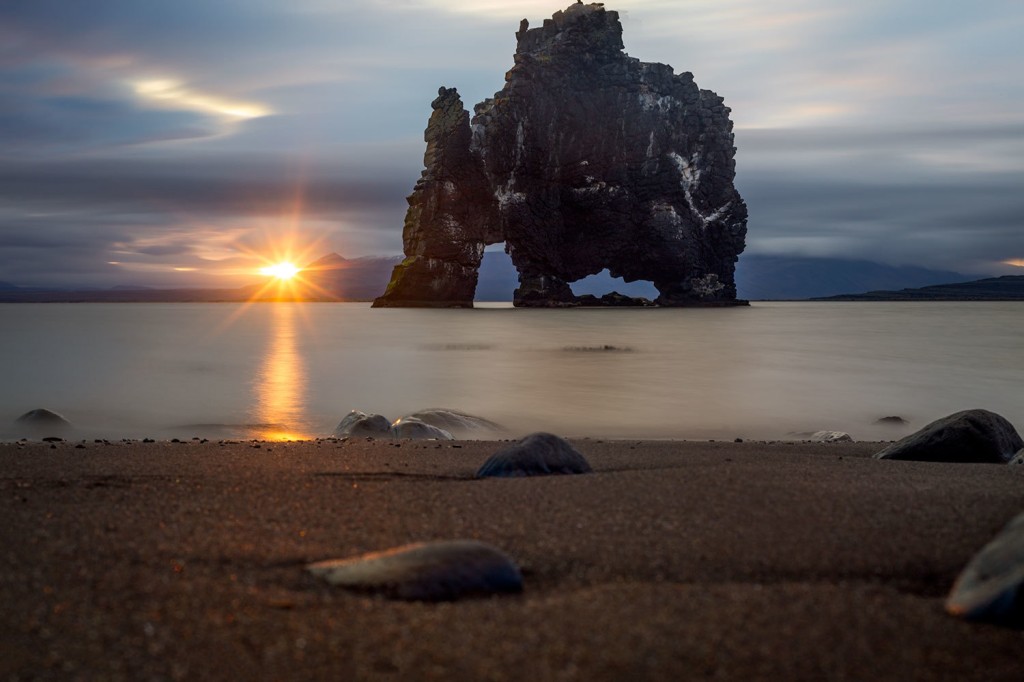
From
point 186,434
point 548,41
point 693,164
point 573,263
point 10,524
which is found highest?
point 548,41

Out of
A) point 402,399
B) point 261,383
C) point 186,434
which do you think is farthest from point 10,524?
point 261,383

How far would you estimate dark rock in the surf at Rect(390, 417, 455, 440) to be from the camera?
10523mm

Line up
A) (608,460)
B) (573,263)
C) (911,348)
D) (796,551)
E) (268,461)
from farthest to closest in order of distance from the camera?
1. (573,263)
2. (911,348)
3. (608,460)
4. (268,461)
5. (796,551)

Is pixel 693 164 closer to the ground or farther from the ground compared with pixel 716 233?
farther from the ground

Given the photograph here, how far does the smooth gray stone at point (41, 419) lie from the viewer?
42.9ft

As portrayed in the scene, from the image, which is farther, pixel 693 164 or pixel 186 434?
pixel 693 164

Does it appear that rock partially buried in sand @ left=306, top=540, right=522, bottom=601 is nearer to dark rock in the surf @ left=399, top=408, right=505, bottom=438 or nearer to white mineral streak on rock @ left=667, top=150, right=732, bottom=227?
dark rock in the surf @ left=399, top=408, right=505, bottom=438

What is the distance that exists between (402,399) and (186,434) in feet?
21.8

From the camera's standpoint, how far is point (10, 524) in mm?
4508

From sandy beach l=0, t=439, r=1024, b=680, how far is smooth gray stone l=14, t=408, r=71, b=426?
7.50 metres

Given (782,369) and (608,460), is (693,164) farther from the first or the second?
(608,460)

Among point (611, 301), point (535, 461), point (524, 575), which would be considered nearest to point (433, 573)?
point (524, 575)

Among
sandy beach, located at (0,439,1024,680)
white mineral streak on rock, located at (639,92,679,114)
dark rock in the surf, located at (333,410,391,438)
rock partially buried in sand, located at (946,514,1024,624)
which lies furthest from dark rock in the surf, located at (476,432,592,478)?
white mineral streak on rock, located at (639,92,679,114)

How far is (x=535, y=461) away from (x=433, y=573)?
123 inches
